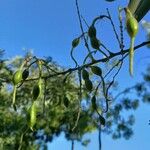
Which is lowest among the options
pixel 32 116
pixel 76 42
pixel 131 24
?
pixel 32 116

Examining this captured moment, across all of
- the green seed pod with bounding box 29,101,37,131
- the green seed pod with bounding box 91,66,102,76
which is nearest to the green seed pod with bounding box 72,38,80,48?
the green seed pod with bounding box 91,66,102,76

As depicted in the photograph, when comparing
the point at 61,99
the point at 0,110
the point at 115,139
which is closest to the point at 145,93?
the point at 115,139

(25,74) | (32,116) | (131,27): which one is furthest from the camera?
(25,74)

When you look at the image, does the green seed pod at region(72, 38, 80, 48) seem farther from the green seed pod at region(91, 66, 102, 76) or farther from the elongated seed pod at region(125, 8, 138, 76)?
the elongated seed pod at region(125, 8, 138, 76)

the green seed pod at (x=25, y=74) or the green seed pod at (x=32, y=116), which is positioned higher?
the green seed pod at (x=25, y=74)

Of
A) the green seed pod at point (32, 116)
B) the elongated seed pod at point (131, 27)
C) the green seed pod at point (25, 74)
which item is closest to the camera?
the elongated seed pod at point (131, 27)

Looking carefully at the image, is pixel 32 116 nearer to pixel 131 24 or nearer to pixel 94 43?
pixel 94 43

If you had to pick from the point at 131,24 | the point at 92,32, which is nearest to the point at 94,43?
the point at 92,32

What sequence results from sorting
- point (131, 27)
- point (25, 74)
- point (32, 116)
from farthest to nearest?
1. point (25, 74)
2. point (32, 116)
3. point (131, 27)

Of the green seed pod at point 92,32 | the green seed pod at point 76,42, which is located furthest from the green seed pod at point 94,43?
the green seed pod at point 76,42

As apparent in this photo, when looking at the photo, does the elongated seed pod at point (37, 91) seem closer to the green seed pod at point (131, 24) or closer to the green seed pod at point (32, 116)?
the green seed pod at point (32, 116)

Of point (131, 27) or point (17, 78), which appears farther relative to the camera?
point (17, 78)

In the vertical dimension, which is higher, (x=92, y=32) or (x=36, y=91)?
(x=92, y=32)

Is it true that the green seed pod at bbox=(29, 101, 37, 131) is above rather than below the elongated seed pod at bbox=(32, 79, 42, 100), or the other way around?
below
